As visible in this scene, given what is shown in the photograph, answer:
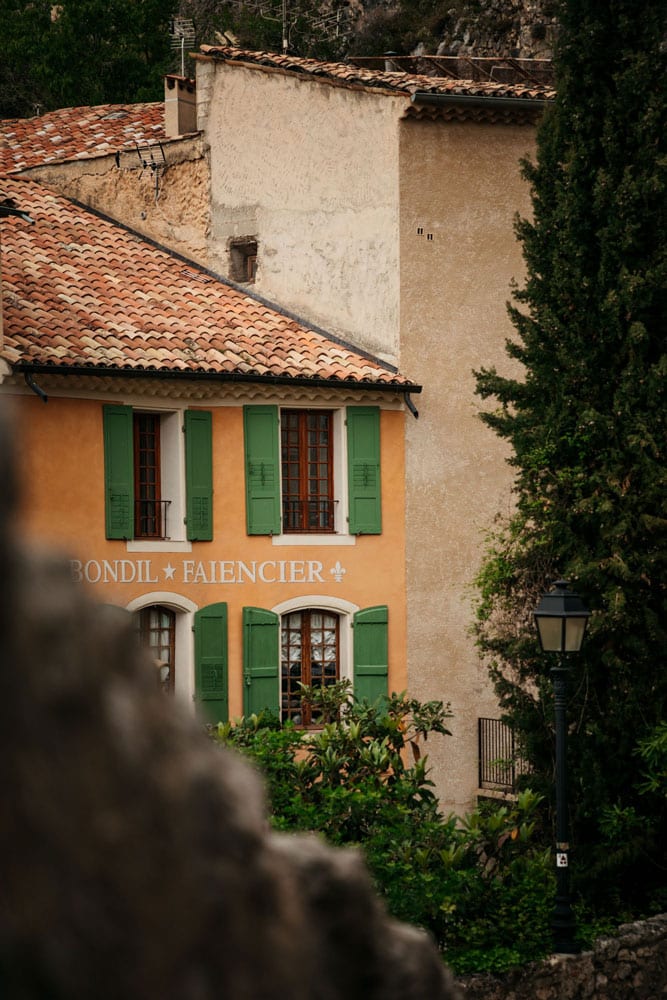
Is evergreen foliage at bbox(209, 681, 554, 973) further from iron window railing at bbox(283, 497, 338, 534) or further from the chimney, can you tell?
the chimney

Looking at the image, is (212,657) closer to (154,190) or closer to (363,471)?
(363,471)

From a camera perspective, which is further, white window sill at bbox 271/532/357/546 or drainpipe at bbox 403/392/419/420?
drainpipe at bbox 403/392/419/420

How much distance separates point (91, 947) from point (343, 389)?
766 inches

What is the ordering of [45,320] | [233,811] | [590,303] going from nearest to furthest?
[233,811] < [590,303] < [45,320]

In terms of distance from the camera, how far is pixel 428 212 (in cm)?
2173

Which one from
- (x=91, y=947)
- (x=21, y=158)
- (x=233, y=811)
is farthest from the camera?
(x=21, y=158)

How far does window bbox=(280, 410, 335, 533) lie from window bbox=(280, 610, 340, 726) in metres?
1.26

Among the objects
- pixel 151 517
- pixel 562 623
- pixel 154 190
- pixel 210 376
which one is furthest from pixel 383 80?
pixel 562 623

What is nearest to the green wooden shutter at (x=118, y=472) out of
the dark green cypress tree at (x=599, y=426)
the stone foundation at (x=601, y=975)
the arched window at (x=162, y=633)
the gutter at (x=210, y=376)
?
the gutter at (x=210, y=376)

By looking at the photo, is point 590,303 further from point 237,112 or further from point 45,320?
point 237,112

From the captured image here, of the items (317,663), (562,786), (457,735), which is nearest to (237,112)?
(317,663)

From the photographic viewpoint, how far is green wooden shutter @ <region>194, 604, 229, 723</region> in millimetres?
20078

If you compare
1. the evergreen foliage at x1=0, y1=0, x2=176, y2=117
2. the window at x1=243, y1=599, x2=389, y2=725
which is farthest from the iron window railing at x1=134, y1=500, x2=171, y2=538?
the evergreen foliage at x1=0, y1=0, x2=176, y2=117

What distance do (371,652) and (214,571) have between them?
7.94ft
